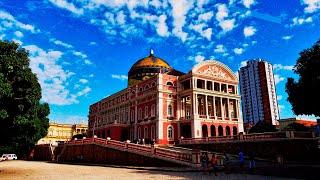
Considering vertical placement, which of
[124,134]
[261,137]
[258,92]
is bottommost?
[261,137]

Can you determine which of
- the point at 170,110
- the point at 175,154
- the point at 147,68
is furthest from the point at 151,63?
the point at 175,154

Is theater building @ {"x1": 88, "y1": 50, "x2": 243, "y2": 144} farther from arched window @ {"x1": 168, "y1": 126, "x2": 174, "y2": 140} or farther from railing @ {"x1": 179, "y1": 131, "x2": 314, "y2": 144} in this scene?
railing @ {"x1": 179, "y1": 131, "x2": 314, "y2": 144}

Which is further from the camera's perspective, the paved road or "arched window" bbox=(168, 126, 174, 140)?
"arched window" bbox=(168, 126, 174, 140)

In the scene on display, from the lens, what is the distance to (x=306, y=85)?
91.6 ft

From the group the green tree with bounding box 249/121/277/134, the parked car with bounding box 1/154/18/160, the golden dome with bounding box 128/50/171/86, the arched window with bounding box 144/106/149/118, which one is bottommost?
the parked car with bounding box 1/154/18/160

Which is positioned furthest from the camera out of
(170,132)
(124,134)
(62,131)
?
(62,131)

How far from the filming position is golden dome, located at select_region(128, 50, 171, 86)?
202 ft

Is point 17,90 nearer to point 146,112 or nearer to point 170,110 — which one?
point 170,110

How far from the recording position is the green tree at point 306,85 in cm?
2683

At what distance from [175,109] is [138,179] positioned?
1267 inches

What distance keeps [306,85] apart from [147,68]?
3812cm

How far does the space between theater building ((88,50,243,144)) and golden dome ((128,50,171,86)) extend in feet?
19.8

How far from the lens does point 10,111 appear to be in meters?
23.1

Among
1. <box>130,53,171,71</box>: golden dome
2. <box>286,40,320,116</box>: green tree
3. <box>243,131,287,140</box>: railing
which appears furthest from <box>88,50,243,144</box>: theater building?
<box>286,40,320,116</box>: green tree
